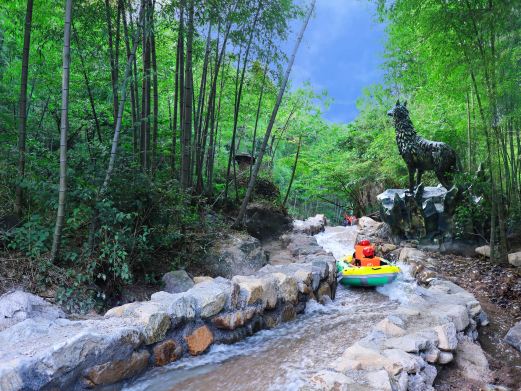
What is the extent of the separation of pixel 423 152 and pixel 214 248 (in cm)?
501

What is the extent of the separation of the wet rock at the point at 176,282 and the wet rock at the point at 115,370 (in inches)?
54.0

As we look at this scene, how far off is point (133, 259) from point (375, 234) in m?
7.38

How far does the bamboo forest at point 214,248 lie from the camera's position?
8.63 ft

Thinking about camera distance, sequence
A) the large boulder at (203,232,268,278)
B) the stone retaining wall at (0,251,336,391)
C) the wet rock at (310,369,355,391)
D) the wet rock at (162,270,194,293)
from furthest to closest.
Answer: the large boulder at (203,232,268,278) → the wet rock at (162,270,194,293) → the wet rock at (310,369,355,391) → the stone retaining wall at (0,251,336,391)

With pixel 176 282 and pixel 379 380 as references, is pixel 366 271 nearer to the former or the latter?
pixel 176 282

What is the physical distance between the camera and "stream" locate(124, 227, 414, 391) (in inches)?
101

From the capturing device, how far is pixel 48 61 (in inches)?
263

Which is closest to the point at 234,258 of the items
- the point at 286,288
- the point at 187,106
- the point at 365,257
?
the point at 286,288

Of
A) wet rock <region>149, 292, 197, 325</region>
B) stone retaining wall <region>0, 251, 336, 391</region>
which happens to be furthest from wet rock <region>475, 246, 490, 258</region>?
wet rock <region>149, 292, 197, 325</region>

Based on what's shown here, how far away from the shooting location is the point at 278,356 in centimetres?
303

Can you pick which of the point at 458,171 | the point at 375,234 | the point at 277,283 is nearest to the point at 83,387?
the point at 277,283

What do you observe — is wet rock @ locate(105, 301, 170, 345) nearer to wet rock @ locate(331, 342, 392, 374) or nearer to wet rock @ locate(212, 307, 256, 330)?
wet rock @ locate(212, 307, 256, 330)

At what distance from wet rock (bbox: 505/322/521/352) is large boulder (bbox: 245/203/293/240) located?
5.49 metres

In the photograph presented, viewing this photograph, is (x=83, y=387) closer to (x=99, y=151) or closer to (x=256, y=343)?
(x=256, y=343)
